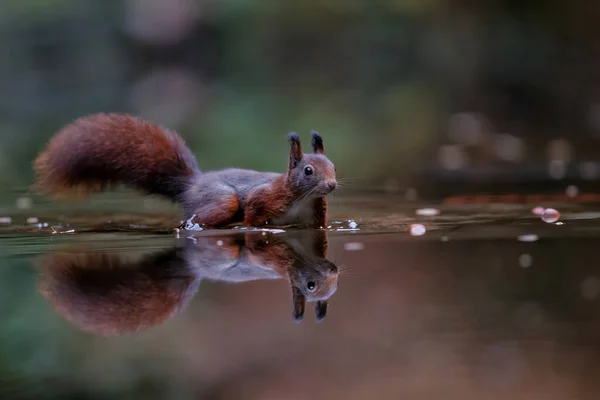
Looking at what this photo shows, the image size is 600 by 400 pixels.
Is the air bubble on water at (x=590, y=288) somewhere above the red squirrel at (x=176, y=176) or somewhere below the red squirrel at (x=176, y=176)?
below

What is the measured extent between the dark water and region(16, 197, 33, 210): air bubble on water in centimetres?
133

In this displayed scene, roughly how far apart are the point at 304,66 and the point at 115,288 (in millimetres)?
18449

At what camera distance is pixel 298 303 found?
353 cm

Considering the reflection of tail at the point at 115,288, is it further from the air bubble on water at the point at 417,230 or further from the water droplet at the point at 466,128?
the water droplet at the point at 466,128

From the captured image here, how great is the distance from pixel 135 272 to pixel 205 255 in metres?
0.51

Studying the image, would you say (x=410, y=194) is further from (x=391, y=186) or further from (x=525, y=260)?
(x=525, y=260)

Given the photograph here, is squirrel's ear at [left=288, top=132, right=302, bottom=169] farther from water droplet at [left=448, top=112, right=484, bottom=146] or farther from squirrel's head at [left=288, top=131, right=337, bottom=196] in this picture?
water droplet at [left=448, top=112, right=484, bottom=146]

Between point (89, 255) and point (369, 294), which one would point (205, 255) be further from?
point (369, 294)

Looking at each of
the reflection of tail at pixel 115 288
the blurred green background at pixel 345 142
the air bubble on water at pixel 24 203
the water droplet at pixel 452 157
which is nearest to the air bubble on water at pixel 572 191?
the blurred green background at pixel 345 142

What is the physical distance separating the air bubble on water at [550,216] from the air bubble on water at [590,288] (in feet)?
Result: 5.17

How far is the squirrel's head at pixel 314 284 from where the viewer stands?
3.48 metres

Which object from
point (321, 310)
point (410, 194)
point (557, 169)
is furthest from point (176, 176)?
point (557, 169)

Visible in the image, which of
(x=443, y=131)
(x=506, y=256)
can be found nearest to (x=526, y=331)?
(x=506, y=256)

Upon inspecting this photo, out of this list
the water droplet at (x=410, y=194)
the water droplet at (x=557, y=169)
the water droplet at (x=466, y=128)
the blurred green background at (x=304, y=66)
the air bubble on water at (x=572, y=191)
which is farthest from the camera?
the blurred green background at (x=304, y=66)
